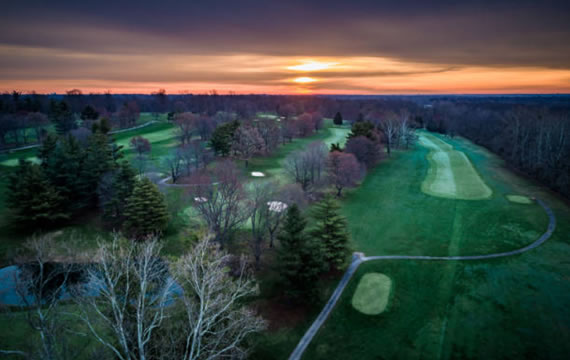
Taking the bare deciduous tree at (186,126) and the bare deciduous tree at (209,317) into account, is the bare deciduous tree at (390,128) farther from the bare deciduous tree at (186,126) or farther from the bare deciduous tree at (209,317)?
the bare deciduous tree at (209,317)

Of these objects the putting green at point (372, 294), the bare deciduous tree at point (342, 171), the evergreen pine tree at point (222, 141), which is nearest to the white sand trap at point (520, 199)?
the bare deciduous tree at point (342, 171)

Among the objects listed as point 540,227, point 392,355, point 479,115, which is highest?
point 479,115

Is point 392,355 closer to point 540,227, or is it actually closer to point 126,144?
point 540,227

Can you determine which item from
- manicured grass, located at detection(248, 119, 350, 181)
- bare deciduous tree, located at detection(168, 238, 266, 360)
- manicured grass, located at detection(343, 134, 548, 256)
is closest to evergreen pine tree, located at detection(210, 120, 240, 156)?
manicured grass, located at detection(248, 119, 350, 181)

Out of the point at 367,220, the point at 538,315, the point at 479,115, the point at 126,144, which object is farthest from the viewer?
the point at 479,115

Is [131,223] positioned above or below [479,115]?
below

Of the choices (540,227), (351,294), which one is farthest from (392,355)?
(540,227)
